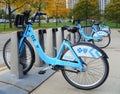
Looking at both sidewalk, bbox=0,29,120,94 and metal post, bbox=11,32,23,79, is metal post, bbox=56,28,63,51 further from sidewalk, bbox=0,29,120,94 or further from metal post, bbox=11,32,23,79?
metal post, bbox=11,32,23,79

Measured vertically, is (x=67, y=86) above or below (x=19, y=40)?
below

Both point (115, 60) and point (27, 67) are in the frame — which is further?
point (115, 60)

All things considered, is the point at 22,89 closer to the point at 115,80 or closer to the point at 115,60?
the point at 115,80

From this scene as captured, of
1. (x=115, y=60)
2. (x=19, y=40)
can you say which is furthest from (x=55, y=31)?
(x=19, y=40)

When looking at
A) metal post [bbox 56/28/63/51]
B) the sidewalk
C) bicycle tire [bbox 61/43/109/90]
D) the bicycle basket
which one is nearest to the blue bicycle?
bicycle tire [bbox 61/43/109/90]

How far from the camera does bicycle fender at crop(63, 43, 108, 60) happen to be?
5.32m

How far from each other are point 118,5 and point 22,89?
47427 mm

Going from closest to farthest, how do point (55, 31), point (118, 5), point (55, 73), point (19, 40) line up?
point (19, 40) < point (55, 73) < point (55, 31) < point (118, 5)

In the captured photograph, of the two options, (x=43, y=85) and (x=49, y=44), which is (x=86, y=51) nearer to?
(x=43, y=85)

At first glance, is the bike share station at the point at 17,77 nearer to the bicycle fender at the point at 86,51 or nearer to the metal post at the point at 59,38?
the bicycle fender at the point at 86,51

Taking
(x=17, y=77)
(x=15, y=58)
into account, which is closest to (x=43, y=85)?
(x=17, y=77)

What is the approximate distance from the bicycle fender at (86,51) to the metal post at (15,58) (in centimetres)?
97

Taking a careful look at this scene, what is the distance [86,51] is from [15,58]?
1369 mm

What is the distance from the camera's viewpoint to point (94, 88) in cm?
546
